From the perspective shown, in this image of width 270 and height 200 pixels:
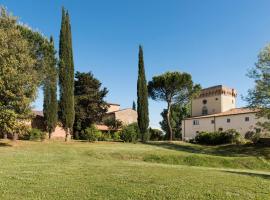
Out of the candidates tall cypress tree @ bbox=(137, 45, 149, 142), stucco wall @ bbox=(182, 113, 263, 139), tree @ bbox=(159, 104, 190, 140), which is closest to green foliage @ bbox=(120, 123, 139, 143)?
tall cypress tree @ bbox=(137, 45, 149, 142)

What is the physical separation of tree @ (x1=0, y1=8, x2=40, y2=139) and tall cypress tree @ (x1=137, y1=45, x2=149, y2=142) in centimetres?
1851

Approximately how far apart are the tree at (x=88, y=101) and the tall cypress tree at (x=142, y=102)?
22.5 ft

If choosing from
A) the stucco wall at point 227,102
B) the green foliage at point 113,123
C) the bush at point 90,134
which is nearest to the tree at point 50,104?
the bush at point 90,134

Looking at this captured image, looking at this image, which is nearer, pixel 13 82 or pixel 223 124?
pixel 13 82

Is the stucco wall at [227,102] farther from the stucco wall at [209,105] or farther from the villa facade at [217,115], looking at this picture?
the stucco wall at [209,105]

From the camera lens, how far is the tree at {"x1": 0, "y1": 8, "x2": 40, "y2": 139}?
24078 millimetres

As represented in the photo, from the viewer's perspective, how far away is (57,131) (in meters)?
43.7

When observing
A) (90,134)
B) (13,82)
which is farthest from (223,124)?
(13,82)

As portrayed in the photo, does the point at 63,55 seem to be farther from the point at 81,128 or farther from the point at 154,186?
the point at 154,186

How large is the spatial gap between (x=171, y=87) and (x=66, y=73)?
62.5 feet

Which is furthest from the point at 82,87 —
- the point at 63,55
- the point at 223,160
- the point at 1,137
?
the point at 223,160

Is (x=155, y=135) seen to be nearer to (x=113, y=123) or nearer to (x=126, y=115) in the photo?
(x=126, y=115)

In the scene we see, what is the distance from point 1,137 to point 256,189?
28189 millimetres

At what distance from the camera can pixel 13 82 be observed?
24578 millimetres
